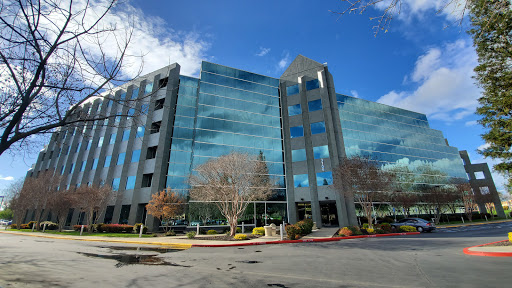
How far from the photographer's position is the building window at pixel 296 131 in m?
32.5

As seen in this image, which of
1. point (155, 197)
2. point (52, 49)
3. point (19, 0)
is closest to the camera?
point (19, 0)

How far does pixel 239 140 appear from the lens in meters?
31.2

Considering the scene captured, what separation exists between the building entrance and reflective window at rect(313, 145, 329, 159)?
6.36m

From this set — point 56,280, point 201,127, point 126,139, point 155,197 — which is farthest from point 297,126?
point 56,280

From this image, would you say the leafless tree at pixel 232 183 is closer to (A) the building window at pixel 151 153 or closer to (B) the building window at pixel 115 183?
(A) the building window at pixel 151 153

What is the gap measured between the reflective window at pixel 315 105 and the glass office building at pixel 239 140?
0.48 ft

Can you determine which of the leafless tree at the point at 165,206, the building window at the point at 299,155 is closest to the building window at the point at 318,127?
the building window at the point at 299,155

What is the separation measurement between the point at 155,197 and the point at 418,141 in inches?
1916

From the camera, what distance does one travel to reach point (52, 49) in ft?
19.4

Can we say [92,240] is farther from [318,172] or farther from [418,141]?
[418,141]

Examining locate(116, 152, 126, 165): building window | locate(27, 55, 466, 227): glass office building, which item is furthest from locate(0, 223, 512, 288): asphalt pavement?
locate(116, 152, 126, 165): building window

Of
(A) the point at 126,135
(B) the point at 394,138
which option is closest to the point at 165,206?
(A) the point at 126,135

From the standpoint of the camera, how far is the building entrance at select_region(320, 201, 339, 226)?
29.9m

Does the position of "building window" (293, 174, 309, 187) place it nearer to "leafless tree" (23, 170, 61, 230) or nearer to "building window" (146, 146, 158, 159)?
"building window" (146, 146, 158, 159)
